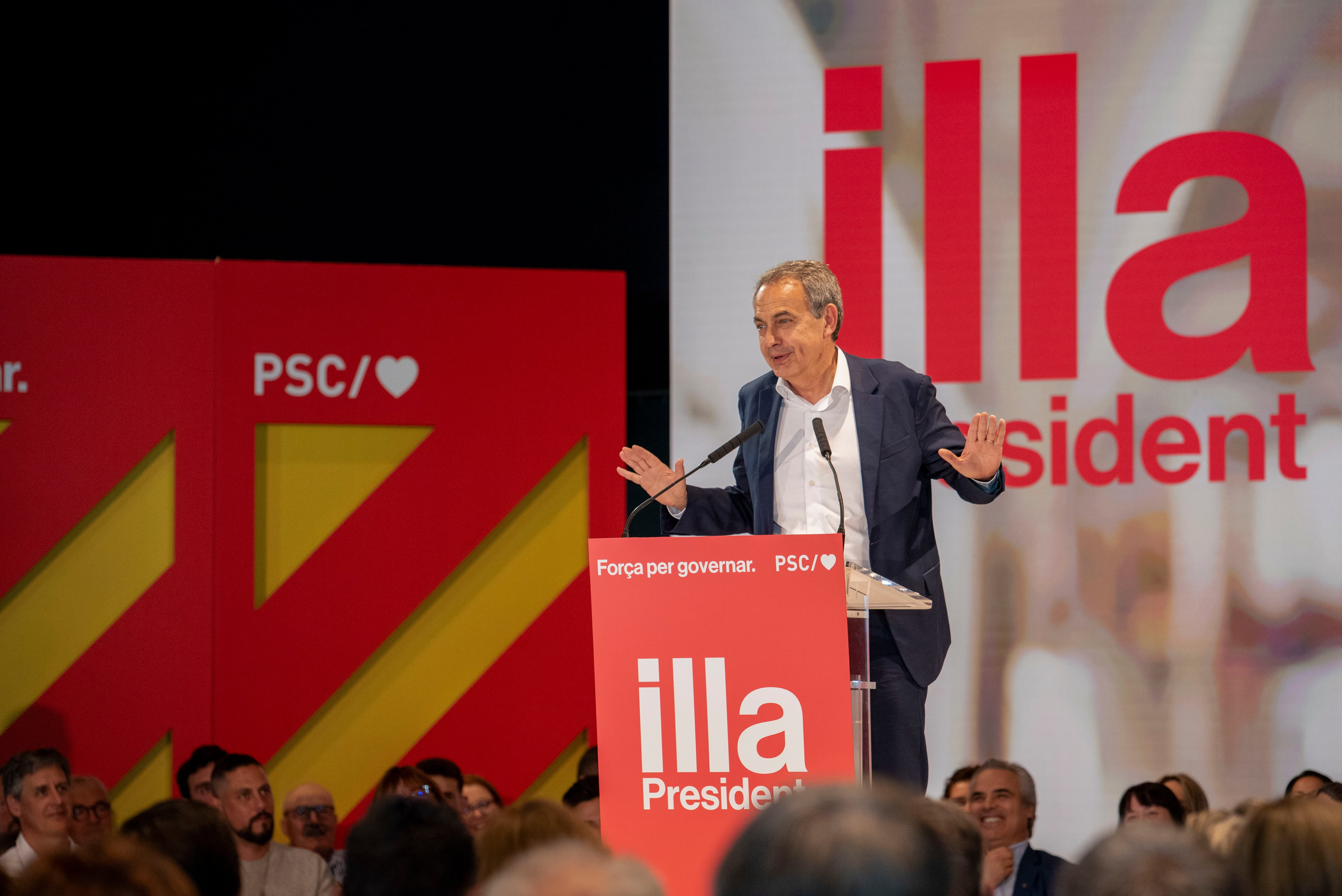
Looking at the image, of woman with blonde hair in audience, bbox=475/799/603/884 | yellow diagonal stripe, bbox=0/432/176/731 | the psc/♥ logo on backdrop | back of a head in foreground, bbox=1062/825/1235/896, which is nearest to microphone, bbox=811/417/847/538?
woman with blonde hair in audience, bbox=475/799/603/884

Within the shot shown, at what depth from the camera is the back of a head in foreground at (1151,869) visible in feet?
4.26

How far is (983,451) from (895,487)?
19 centimetres

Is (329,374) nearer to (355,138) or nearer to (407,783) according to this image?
(355,138)

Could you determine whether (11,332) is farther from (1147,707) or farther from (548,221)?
(1147,707)

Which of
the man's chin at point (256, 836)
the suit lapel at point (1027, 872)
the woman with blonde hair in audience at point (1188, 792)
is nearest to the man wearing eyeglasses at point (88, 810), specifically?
the man's chin at point (256, 836)

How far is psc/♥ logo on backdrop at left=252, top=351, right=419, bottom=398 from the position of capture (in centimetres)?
535

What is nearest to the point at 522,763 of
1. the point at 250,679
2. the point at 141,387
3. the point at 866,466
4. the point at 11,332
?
the point at 250,679

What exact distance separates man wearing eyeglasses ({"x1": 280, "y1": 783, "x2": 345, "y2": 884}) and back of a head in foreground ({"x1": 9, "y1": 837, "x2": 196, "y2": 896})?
3.66 m

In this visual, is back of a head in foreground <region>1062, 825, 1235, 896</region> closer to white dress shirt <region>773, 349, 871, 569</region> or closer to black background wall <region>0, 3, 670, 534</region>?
white dress shirt <region>773, 349, 871, 569</region>

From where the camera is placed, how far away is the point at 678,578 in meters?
2.45

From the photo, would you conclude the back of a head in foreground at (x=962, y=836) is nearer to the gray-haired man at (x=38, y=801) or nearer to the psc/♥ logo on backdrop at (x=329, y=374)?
the gray-haired man at (x=38, y=801)

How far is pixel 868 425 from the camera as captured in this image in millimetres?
2918

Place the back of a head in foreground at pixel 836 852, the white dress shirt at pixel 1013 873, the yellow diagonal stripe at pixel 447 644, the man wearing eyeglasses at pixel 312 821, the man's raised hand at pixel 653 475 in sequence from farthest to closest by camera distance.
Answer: the yellow diagonal stripe at pixel 447 644 → the man wearing eyeglasses at pixel 312 821 → the white dress shirt at pixel 1013 873 → the man's raised hand at pixel 653 475 → the back of a head in foreground at pixel 836 852

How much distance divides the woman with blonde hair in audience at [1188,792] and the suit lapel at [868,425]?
7.81 feet
